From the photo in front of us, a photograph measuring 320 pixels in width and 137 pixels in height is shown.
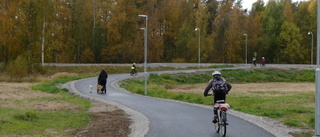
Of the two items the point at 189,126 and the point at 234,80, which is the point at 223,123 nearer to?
the point at 189,126

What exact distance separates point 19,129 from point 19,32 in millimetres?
45359

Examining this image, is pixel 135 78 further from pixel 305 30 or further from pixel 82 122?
pixel 305 30

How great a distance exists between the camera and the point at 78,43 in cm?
7662

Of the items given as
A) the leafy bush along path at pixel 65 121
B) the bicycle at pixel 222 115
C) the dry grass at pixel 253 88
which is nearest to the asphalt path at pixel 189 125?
the bicycle at pixel 222 115

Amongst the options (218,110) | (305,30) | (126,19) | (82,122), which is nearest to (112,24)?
(126,19)

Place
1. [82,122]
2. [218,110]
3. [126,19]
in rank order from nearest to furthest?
[218,110], [82,122], [126,19]

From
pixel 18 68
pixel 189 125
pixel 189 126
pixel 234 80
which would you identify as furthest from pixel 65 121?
pixel 234 80

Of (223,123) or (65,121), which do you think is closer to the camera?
(223,123)

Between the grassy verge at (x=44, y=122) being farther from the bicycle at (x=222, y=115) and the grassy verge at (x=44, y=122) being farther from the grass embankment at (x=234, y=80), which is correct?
the grass embankment at (x=234, y=80)

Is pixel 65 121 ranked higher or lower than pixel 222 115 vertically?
lower

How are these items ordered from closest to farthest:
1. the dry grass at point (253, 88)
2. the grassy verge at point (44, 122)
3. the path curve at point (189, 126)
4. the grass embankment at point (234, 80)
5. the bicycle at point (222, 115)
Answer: the bicycle at point (222, 115)
the path curve at point (189, 126)
the grassy verge at point (44, 122)
the grass embankment at point (234, 80)
the dry grass at point (253, 88)

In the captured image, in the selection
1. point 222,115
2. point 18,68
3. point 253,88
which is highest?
point 18,68

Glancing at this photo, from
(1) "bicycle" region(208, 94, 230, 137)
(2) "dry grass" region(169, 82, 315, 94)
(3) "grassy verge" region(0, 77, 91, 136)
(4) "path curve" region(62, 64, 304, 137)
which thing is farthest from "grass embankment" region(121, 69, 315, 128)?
(1) "bicycle" region(208, 94, 230, 137)

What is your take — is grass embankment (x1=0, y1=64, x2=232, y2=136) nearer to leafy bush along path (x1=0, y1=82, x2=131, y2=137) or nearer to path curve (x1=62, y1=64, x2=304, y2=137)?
leafy bush along path (x1=0, y1=82, x2=131, y2=137)
